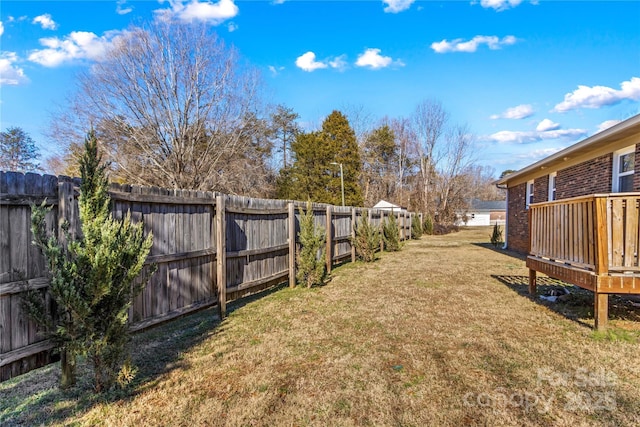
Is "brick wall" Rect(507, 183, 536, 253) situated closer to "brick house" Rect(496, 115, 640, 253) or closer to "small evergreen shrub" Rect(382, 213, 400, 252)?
"brick house" Rect(496, 115, 640, 253)

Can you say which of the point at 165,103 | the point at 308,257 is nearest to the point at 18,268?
the point at 308,257

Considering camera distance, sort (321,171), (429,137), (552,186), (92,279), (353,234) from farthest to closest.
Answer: (429,137) → (321,171) → (552,186) → (353,234) → (92,279)

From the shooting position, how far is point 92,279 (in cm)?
236

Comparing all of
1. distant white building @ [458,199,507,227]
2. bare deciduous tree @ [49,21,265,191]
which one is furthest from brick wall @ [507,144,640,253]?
distant white building @ [458,199,507,227]

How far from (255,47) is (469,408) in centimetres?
1813

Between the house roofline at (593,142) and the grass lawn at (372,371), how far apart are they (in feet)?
11.5

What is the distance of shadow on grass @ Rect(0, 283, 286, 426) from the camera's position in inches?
90.4

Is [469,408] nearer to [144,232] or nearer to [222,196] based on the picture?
[144,232]

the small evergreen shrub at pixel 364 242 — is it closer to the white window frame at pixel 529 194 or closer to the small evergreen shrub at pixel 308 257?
the small evergreen shrub at pixel 308 257

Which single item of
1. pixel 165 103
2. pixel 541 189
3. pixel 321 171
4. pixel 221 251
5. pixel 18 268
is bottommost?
pixel 221 251

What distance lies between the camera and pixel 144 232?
11.6 feet

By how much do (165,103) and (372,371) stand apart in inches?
696

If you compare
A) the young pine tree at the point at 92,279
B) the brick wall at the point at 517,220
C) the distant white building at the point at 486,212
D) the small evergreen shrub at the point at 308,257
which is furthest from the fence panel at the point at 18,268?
the distant white building at the point at 486,212

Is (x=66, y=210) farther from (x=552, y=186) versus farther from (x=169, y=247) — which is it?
(x=552, y=186)
